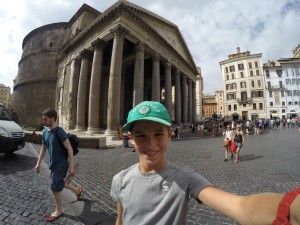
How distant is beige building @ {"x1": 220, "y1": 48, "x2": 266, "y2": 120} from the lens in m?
45.0

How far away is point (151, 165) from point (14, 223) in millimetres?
2743

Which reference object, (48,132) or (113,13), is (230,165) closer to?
(48,132)

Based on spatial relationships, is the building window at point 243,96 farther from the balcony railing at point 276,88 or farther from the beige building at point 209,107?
the beige building at point 209,107

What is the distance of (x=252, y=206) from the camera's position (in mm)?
695

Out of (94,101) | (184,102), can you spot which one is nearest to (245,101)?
(184,102)

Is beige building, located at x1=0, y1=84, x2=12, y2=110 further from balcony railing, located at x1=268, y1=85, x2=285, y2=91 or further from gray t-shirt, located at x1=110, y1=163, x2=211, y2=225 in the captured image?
gray t-shirt, located at x1=110, y1=163, x2=211, y2=225

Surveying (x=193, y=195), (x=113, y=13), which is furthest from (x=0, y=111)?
(x=113, y=13)

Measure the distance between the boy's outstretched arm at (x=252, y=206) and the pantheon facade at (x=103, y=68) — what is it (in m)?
14.3

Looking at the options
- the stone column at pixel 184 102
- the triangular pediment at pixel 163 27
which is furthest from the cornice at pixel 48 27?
the stone column at pixel 184 102

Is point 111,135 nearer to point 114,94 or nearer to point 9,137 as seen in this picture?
point 114,94

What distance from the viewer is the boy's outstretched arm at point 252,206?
0.58 m

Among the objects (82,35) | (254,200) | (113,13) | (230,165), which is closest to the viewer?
(254,200)

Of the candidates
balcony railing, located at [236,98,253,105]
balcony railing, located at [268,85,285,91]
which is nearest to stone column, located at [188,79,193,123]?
balcony railing, located at [236,98,253,105]

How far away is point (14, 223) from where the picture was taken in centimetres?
264
